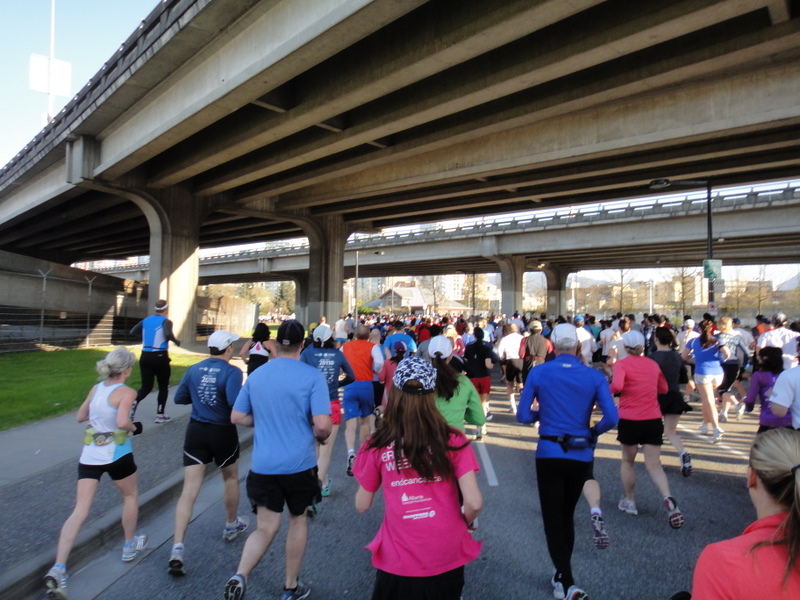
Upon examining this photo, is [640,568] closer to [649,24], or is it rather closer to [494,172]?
[649,24]

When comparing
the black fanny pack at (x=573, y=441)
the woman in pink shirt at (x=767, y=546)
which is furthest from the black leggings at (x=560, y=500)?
the woman in pink shirt at (x=767, y=546)

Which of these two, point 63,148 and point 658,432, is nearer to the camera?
point 658,432

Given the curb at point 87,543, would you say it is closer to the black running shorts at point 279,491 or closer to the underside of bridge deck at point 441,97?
the black running shorts at point 279,491

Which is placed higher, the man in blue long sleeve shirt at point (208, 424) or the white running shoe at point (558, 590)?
the man in blue long sleeve shirt at point (208, 424)

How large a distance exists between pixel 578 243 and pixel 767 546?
123ft

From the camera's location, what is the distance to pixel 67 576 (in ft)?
13.6

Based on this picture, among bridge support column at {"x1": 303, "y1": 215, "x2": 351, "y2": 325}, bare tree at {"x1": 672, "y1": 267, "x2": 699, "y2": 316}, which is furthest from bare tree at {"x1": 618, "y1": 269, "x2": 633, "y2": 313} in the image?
bridge support column at {"x1": 303, "y1": 215, "x2": 351, "y2": 325}

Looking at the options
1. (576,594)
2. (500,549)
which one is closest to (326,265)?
(500,549)

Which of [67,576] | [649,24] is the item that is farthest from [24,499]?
[649,24]

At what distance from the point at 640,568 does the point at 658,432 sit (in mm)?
1572

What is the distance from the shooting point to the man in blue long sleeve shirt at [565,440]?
13.2ft

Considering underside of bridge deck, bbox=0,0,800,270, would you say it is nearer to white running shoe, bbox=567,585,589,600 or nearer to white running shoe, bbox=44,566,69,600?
white running shoe, bbox=567,585,589,600

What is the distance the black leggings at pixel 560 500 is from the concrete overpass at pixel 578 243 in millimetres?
30116

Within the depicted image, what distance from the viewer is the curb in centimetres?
383
